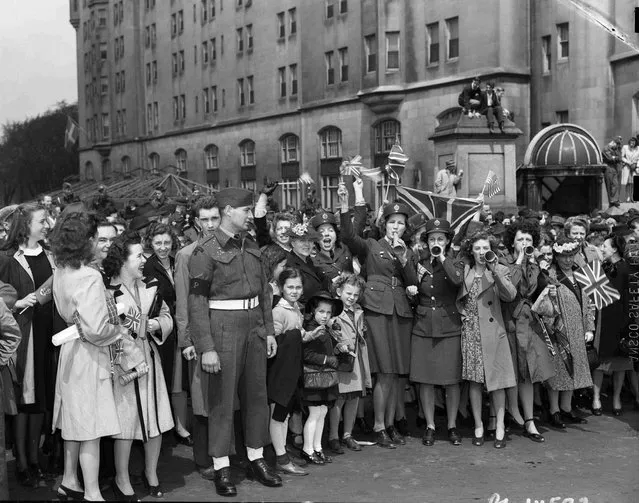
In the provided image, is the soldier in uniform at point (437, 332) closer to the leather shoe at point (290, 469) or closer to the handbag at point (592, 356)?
the leather shoe at point (290, 469)

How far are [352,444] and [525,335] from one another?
1.99 meters

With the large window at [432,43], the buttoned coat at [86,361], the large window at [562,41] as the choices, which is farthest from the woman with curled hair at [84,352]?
the large window at [432,43]

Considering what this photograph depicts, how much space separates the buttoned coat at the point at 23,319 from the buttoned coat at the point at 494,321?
12.7 feet

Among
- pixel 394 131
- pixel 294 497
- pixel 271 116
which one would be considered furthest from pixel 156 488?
pixel 271 116

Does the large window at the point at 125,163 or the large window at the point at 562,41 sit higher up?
the large window at the point at 562,41

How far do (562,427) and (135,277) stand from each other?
4687mm

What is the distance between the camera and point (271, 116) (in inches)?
2021

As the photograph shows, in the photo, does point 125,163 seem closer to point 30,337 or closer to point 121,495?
point 30,337

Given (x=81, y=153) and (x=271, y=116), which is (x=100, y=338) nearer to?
(x=271, y=116)

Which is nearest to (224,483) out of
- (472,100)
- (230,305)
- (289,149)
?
(230,305)

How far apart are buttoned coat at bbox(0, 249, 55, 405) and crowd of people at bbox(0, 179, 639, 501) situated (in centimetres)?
1

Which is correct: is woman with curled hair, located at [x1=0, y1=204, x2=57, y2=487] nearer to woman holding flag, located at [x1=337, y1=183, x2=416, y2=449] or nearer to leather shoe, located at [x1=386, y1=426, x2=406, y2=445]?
woman holding flag, located at [x1=337, y1=183, x2=416, y2=449]

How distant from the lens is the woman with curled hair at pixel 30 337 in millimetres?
6902

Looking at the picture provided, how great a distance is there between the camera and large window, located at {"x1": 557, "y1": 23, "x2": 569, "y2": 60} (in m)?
33.0
